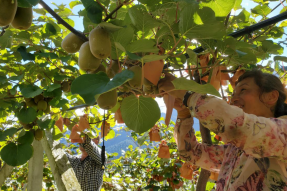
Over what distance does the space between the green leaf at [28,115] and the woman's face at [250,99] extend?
3.28 ft

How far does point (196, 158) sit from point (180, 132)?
0.18 metres

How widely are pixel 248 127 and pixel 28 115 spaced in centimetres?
107

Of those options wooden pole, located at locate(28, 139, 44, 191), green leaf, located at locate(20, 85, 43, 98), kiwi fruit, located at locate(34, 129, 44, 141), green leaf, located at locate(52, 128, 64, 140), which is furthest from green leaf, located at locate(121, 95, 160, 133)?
wooden pole, located at locate(28, 139, 44, 191)

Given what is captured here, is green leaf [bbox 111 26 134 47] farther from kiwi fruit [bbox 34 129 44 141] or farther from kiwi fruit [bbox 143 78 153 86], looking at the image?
kiwi fruit [bbox 34 129 44 141]

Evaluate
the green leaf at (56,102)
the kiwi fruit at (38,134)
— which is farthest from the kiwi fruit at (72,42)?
the kiwi fruit at (38,134)

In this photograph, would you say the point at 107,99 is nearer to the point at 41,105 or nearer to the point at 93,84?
the point at 93,84

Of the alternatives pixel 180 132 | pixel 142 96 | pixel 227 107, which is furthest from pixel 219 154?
pixel 142 96

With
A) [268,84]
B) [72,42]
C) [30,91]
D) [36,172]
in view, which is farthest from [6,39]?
[36,172]

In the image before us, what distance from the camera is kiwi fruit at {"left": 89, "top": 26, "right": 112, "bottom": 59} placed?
57 cm

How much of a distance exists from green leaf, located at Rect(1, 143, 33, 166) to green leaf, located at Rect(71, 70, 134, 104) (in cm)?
80

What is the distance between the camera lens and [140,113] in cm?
69

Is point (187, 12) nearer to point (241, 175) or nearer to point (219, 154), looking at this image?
point (241, 175)

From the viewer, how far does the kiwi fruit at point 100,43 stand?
57 centimetres

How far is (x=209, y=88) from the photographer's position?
54 centimetres
